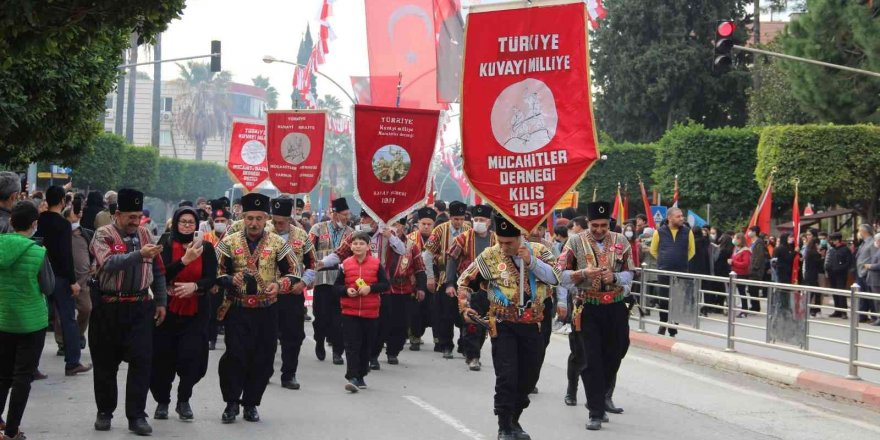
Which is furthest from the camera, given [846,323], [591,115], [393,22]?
[393,22]

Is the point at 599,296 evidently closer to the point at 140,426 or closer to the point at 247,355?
the point at 247,355

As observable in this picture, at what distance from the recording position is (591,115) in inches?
340

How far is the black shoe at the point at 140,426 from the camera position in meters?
8.99

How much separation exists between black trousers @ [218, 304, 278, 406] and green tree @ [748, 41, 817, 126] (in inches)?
1620

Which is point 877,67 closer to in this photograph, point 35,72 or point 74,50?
point 35,72

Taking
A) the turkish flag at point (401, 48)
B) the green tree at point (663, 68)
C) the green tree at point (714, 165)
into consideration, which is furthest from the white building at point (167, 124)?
the turkish flag at point (401, 48)

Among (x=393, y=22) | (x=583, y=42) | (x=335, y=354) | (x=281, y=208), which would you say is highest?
(x=393, y=22)

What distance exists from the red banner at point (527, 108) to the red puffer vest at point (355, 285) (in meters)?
3.30

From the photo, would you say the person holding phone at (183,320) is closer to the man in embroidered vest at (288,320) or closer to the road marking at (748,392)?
the man in embroidered vest at (288,320)

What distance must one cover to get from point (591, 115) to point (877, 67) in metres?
33.5

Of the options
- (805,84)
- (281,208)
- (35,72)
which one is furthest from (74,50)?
(805,84)

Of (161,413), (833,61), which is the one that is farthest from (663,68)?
(161,413)

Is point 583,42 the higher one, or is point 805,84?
point 805,84

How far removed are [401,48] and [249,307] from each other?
34.3 ft
